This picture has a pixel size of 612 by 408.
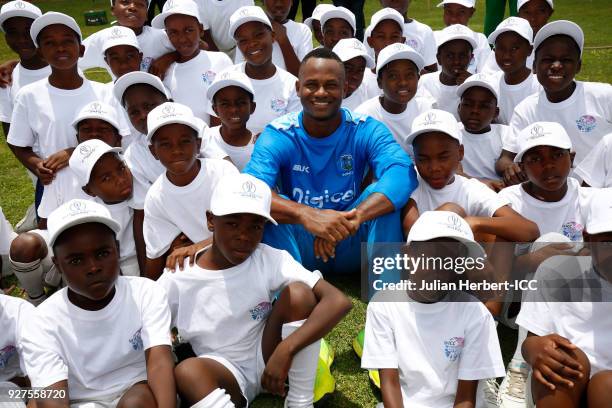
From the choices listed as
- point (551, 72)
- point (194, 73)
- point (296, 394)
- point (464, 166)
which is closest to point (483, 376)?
point (296, 394)

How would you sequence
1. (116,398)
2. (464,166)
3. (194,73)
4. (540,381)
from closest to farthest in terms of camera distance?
(540,381), (116,398), (464,166), (194,73)

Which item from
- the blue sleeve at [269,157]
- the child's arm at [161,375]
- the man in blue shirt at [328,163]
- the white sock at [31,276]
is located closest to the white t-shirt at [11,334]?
the child's arm at [161,375]

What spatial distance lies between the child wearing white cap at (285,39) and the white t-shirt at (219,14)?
52 centimetres

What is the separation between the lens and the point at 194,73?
576cm

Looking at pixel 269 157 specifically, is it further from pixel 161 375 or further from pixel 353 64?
pixel 353 64

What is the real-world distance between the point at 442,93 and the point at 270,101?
1.65m

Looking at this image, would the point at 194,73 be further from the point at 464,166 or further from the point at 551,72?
the point at 551,72

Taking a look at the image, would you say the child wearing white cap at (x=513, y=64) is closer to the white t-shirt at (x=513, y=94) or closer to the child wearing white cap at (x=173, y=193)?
the white t-shirt at (x=513, y=94)

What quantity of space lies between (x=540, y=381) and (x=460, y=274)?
2.05 feet

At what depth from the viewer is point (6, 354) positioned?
3.07 metres

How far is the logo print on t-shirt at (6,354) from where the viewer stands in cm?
304

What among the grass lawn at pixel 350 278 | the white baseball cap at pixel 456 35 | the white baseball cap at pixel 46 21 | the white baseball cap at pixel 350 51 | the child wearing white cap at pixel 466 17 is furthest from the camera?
the child wearing white cap at pixel 466 17

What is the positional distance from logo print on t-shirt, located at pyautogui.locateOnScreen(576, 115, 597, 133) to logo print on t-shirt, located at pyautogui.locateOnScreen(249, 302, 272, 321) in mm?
3114

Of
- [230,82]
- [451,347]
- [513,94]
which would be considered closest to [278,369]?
[451,347]
